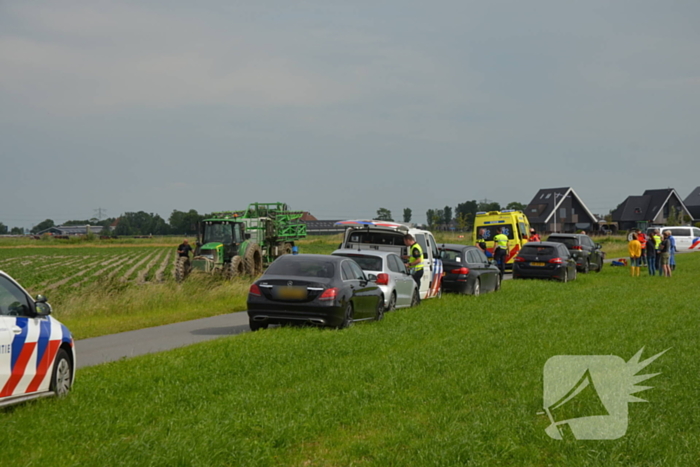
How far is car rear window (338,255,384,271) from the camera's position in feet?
54.5

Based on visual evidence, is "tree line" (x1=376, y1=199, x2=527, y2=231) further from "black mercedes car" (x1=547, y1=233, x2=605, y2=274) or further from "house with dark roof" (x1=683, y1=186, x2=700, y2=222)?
"black mercedes car" (x1=547, y1=233, x2=605, y2=274)

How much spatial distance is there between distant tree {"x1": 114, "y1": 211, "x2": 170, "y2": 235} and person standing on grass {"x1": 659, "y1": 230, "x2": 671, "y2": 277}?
477 ft

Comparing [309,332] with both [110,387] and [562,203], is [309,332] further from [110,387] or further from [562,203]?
[562,203]

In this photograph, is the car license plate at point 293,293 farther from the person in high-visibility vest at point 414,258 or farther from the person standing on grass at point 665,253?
the person standing on grass at point 665,253

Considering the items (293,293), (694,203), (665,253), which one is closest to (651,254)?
(665,253)

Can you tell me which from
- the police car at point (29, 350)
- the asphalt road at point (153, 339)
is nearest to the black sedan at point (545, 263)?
the asphalt road at point (153, 339)

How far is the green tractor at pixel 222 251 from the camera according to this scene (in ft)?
91.8

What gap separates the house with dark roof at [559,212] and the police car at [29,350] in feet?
299

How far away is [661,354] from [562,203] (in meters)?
91.8

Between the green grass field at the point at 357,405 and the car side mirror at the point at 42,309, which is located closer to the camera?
the green grass field at the point at 357,405

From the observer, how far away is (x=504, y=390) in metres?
8.31

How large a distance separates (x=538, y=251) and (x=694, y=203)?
4106 inches

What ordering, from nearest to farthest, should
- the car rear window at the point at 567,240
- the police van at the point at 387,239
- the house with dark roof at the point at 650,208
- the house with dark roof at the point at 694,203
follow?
the police van at the point at 387,239 → the car rear window at the point at 567,240 → the house with dark roof at the point at 650,208 → the house with dark roof at the point at 694,203

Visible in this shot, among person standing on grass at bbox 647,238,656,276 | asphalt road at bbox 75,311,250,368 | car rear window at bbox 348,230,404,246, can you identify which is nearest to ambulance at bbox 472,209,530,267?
person standing on grass at bbox 647,238,656,276
